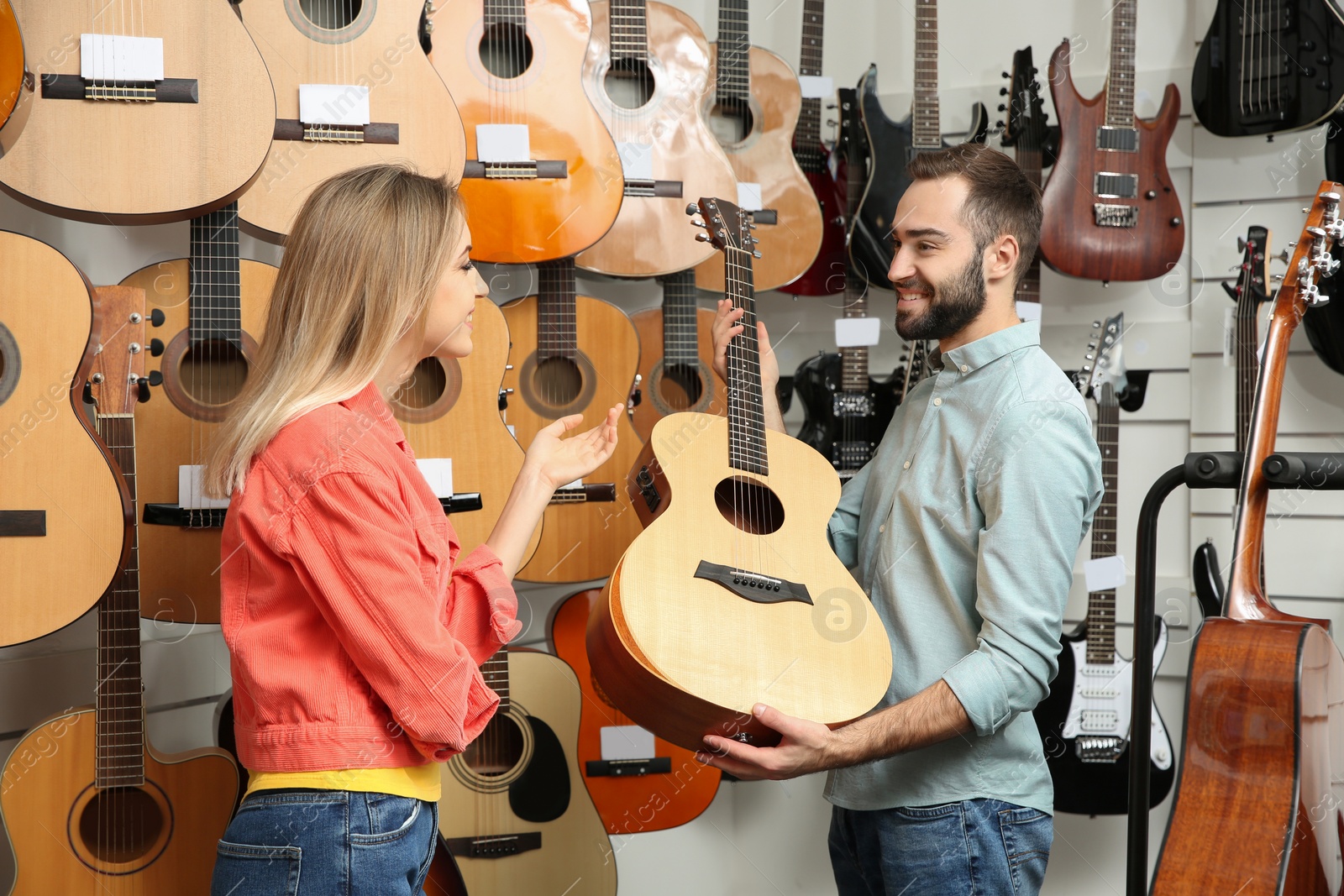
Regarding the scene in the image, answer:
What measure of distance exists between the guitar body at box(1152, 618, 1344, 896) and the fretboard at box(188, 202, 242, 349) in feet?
5.46

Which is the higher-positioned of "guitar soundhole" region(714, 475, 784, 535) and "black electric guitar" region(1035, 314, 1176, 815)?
"guitar soundhole" region(714, 475, 784, 535)

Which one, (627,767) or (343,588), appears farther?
(627,767)

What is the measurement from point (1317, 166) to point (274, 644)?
2.71 metres

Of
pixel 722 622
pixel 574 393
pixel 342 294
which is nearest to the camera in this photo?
pixel 342 294

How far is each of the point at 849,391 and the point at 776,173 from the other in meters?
0.60

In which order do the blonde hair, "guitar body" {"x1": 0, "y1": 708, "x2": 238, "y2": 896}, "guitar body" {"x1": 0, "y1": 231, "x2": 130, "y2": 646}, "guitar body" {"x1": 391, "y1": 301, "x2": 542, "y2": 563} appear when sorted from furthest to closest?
"guitar body" {"x1": 391, "y1": 301, "x2": 542, "y2": 563}, "guitar body" {"x1": 0, "y1": 708, "x2": 238, "y2": 896}, "guitar body" {"x1": 0, "y1": 231, "x2": 130, "y2": 646}, the blonde hair

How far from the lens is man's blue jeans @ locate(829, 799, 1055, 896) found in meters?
1.56

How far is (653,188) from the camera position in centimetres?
244

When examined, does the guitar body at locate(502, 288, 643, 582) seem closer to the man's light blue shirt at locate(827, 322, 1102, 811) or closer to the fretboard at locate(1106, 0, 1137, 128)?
the man's light blue shirt at locate(827, 322, 1102, 811)

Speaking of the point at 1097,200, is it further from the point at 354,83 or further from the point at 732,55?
the point at 354,83

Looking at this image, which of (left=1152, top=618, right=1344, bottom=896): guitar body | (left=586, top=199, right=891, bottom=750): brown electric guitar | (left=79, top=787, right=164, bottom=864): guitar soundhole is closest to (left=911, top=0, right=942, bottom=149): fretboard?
(left=586, top=199, right=891, bottom=750): brown electric guitar

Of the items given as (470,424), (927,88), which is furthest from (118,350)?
(927,88)

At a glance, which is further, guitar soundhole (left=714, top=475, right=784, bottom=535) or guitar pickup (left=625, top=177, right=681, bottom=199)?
guitar pickup (left=625, top=177, right=681, bottom=199)

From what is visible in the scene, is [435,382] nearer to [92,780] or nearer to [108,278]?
[108,278]
